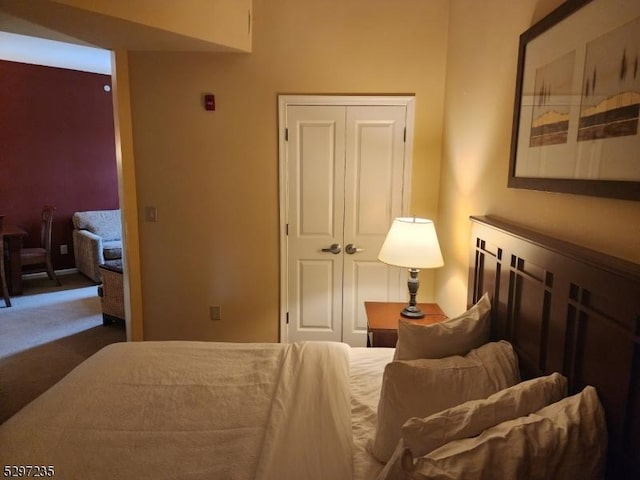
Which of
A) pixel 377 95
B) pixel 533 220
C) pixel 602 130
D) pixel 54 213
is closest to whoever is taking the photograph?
pixel 602 130

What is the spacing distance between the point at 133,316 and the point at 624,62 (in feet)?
11.0

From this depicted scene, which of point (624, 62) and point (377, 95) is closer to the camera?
point (624, 62)

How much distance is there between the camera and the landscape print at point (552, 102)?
1.36 metres

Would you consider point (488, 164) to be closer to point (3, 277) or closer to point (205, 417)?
point (205, 417)

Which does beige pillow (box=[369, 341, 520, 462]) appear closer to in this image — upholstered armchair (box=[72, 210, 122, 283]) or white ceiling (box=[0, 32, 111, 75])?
white ceiling (box=[0, 32, 111, 75])

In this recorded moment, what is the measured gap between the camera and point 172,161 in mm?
3223

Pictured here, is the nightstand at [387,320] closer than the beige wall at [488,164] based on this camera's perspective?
No

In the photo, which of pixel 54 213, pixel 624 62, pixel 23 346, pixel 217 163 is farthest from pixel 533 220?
pixel 54 213

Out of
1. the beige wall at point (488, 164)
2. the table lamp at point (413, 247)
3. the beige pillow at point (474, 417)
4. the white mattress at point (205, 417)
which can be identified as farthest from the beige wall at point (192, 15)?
the beige pillow at point (474, 417)

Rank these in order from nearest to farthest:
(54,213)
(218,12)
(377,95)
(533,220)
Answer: (533,220)
(218,12)
(377,95)
(54,213)

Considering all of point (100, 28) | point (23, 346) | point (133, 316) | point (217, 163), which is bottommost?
point (23, 346)

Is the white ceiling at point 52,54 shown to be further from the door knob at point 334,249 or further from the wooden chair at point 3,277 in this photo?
the door knob at point 334,249

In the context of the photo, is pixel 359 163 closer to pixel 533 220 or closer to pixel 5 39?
pixel 533 220

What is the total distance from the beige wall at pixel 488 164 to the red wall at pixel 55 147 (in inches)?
204
